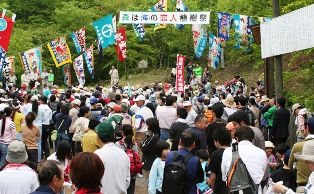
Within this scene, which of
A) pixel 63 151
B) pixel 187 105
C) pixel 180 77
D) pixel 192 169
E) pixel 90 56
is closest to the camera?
pixel 192 169

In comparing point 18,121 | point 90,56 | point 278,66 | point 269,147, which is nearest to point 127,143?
point 269,147

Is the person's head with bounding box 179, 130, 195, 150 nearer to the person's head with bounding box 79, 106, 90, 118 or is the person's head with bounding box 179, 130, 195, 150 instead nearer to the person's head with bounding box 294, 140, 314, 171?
the person's head with bounding box 294, 140, 314, 171

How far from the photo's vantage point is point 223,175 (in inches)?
216

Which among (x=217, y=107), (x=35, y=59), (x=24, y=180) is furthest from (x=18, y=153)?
(x=35, y=59)

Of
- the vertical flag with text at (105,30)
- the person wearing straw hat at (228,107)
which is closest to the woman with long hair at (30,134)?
the person wearing straw hat at (228,107)

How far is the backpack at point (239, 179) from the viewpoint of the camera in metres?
5.14

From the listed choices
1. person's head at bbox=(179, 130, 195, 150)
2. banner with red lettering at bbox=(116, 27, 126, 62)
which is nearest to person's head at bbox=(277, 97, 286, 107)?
person's head at bbox=(179, 130, 195, 150)

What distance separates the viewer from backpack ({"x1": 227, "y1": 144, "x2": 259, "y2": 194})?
5141 mm

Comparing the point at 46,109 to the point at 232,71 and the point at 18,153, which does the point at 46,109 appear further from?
the point at 232,71

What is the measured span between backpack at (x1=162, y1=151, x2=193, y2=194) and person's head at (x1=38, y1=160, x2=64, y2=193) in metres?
1.79

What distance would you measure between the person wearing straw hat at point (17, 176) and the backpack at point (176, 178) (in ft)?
5.06

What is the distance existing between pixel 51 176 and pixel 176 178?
6.31ft

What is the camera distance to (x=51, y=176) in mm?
3973

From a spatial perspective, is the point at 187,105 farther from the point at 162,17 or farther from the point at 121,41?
the point at 121,41
